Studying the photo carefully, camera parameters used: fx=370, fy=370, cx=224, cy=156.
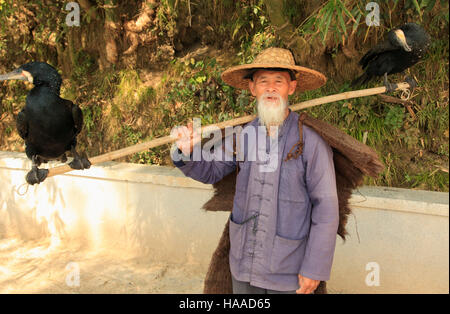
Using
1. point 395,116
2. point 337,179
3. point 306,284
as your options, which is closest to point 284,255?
point 306,284

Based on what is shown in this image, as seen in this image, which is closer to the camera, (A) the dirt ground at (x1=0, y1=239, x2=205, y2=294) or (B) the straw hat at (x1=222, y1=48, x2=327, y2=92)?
(B) the straw hat at (x1=222, y1=48, x2=327, y2=92)

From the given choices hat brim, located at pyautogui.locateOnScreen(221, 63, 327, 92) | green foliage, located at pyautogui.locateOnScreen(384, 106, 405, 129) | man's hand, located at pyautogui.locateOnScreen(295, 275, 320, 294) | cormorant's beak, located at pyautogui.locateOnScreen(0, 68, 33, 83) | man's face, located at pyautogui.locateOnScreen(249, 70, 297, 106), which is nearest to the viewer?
man's hand, located at pyautogui.locateOnScreen(295, 275, 320, 294)

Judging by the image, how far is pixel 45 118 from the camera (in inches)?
84.0

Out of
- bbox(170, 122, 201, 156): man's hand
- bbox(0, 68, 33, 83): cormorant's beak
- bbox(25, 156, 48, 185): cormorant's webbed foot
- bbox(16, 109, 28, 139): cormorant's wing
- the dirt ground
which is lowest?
the dirt ground

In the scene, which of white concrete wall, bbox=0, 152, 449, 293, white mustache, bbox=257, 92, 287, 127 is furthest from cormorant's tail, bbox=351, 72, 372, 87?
white mustache, bbox=257, 92, 287, 127

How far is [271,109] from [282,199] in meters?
0.43

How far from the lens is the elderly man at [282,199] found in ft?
5.57

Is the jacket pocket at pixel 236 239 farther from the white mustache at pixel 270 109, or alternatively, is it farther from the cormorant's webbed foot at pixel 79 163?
the cormorant's webbed foot at pixel 79 163

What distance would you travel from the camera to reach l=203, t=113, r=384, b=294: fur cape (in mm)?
1786

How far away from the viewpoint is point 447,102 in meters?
3.18

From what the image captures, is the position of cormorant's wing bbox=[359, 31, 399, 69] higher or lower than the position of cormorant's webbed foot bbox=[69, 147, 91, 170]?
higher

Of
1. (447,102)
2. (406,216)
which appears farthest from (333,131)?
(447,102)

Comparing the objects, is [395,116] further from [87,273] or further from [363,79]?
[87,273]

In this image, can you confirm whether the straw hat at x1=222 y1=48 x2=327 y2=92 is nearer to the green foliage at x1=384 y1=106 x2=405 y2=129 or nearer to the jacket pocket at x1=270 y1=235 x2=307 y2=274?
the jacket pocket at x1=270 y1=235 x2=307 y2=274
